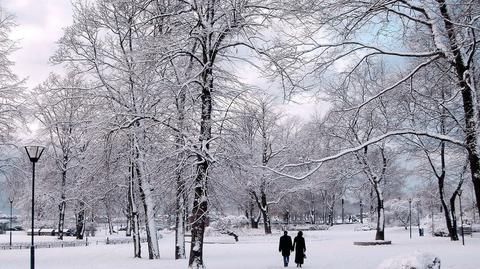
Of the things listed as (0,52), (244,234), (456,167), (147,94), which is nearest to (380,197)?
(456,167)

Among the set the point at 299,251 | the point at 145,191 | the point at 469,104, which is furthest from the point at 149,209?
the point at 469,104

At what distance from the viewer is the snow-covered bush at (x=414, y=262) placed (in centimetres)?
1303

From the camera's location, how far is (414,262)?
1304 centimetres

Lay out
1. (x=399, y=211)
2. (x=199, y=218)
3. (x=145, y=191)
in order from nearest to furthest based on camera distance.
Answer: (x=199, y=218), (x=145, y=191), (x=399, y=211)

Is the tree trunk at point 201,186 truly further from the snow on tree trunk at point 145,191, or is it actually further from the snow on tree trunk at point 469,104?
the snow on tree trunk at point 469,104

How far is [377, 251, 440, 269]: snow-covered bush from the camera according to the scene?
13.0m

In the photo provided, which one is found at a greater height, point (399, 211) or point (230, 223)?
point (399, 211)

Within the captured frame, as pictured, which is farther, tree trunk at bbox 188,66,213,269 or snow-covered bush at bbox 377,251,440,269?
tree trunk at bbox 188,66,213,269

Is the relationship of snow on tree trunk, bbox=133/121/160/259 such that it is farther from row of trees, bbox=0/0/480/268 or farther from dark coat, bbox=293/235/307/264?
dark coat, bbox=293/235/307/264

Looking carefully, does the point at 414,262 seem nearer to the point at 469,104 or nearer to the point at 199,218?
the point at 469,104

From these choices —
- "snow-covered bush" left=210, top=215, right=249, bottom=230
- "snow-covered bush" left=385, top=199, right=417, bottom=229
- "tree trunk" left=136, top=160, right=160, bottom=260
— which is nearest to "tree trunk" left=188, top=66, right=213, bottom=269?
"tree trunk" left=136, top=160, right=160, bottom=260

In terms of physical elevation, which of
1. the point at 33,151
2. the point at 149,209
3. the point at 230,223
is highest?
the point at 33,151

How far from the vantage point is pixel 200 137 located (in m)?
18.5

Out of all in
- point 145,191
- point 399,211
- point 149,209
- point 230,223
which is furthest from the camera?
point 399,211
